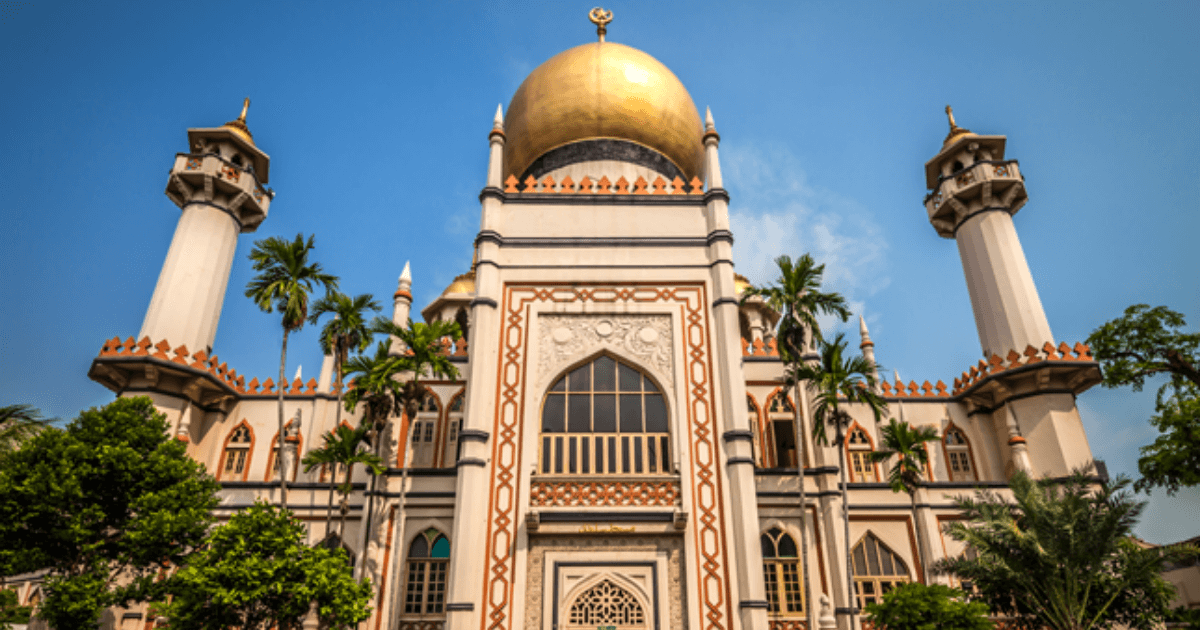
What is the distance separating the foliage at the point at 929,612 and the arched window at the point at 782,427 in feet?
23.9

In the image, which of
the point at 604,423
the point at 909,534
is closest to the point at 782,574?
the point at 909,534

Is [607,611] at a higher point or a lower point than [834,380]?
lower

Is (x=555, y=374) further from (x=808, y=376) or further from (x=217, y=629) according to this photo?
(x=217, y=629)

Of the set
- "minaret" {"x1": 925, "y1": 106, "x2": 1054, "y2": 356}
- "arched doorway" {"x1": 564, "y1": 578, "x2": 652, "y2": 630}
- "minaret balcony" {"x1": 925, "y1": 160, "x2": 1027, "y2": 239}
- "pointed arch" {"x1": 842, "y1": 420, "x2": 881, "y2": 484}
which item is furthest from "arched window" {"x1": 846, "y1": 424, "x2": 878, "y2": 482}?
"arched doorway" {"x1": 564, "y1": 578, "x2": 652, "y2": 630}

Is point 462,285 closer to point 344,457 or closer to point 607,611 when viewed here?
point 344,457

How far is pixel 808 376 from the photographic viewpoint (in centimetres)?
1673

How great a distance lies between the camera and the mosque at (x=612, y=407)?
1399 cm

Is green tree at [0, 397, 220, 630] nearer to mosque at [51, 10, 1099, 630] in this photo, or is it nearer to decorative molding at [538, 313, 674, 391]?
mosque at [51, 10, 1099, 630]

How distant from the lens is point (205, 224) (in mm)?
22062

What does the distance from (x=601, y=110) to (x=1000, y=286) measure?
1334cm

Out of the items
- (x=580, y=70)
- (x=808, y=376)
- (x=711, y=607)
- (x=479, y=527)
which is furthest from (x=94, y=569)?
(x=580, y=70)

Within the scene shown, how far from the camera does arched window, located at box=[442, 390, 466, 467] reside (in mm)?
19656

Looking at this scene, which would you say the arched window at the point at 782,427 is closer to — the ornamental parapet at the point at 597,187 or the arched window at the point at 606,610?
the ornamental parapet at the point at 597,187

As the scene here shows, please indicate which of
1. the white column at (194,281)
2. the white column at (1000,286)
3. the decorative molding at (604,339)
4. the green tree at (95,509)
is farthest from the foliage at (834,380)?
the white column at (194,281)
